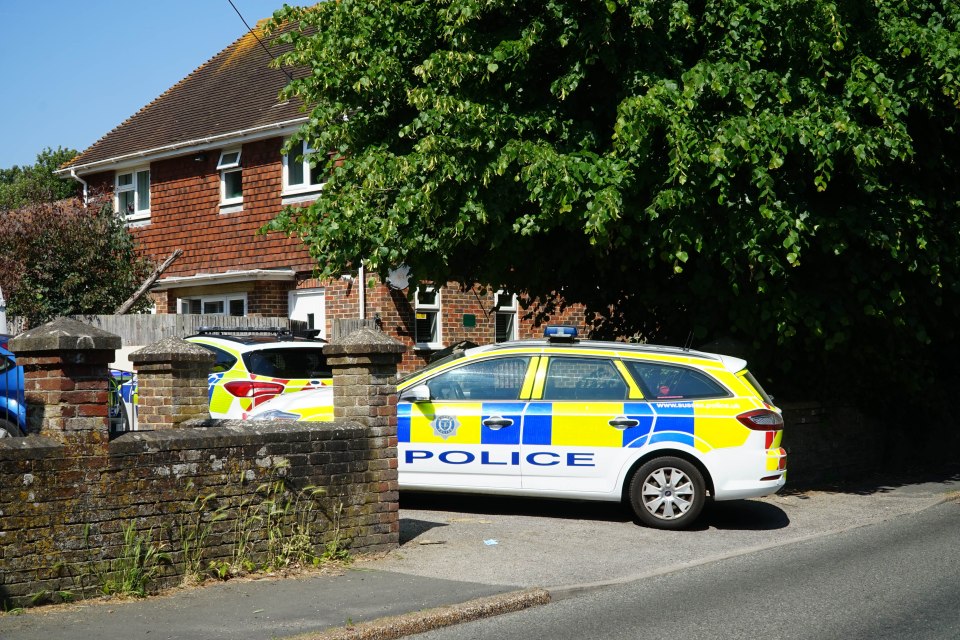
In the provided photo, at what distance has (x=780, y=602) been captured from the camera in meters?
7.32

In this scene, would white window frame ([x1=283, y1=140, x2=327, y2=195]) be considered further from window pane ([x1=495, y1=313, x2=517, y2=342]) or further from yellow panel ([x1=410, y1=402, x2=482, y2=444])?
yellow panel ([x1=410, y1=402, x2=482, y2=444])

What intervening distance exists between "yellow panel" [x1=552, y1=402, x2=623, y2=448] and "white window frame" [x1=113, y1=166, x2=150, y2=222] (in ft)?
55.6

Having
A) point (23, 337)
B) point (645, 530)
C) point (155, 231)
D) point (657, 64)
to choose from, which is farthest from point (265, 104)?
point (23, 337)

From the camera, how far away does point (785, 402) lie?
537 inches

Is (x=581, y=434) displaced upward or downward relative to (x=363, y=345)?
downward

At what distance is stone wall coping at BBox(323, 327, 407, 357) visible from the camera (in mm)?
8617

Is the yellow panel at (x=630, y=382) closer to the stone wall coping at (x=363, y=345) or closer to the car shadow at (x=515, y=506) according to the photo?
the car shadow at (x=515, y=506)

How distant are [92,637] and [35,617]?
58cm

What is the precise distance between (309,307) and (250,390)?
334 inches

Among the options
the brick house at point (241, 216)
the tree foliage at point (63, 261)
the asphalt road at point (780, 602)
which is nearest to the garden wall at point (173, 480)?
the asphalt road at point (780, 602)

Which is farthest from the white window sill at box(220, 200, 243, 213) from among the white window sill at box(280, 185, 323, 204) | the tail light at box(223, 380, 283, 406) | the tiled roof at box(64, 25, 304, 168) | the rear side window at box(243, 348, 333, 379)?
the tail light at box(223, 380, 283, 406)

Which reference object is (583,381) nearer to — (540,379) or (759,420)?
(540,379)

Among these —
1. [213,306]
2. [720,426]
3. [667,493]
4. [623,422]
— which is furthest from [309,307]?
[720,426]

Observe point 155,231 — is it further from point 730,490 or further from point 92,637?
point 92,637
